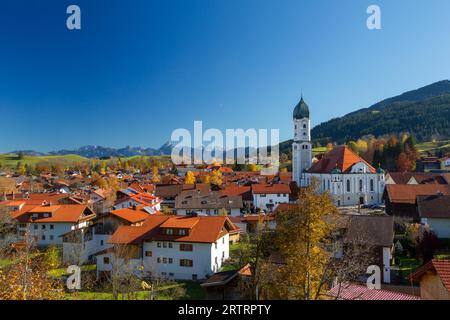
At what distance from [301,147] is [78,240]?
51.5 meters

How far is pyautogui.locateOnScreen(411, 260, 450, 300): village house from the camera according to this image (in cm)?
1184

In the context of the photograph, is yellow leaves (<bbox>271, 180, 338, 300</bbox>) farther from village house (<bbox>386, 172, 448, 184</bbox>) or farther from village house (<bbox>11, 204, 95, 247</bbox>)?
village house (<bbox>386, 172, 448, 184</bbox>)

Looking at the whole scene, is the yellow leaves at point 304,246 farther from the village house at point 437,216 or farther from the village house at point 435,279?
the village house at point 437,216

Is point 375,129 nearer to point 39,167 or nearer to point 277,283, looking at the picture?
point 39,167

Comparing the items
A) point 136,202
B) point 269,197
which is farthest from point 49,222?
point 269,197

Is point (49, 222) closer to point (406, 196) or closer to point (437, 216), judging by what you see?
point (437, 216)

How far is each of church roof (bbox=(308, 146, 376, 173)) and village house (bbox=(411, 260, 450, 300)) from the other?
55297 mm

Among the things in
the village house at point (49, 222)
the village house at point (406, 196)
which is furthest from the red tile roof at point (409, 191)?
the village house at point (49, 222)

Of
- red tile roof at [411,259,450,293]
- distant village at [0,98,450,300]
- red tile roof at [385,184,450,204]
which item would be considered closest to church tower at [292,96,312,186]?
distant village at [0,98,450,300]

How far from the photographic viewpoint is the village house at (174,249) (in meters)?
32.2

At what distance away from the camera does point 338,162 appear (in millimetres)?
69938

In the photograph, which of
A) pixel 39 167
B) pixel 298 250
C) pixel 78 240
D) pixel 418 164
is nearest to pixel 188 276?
pixel 78 240

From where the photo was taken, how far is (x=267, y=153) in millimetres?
175375
